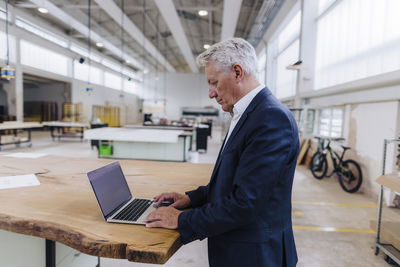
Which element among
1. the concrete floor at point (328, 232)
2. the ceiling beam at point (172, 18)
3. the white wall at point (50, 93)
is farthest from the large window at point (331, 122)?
the white wall at point (50, 93)

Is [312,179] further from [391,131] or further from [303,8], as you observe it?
[303,8]

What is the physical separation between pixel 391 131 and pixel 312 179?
195 cm

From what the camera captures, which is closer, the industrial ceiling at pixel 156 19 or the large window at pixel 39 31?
the industrial ceiling at pixel 156 19

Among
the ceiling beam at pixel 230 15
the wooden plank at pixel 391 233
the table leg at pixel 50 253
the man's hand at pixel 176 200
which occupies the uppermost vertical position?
the ceiling beam at pixel 230 15

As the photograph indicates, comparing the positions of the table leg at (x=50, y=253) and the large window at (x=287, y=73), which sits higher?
the large window at (x=287, y=73)

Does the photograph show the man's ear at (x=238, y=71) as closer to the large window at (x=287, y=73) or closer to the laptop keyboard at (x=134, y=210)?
the laptop keyboard at (x=134, y=210)

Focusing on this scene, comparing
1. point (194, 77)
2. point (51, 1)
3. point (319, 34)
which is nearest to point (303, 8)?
point (319, 34)

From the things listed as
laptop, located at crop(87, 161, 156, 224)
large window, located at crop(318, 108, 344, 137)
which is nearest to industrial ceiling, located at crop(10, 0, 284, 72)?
large window, located at crop(318, 108, 344, 137)

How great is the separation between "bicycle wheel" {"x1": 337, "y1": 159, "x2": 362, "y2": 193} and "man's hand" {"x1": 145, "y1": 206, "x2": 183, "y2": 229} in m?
4.52

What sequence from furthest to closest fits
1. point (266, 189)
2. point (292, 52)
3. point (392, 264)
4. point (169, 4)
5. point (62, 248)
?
point (292, 52) → point (169, 4) → point (392, 264) → point (62, 248) → point (266, 189)

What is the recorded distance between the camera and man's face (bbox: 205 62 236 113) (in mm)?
999

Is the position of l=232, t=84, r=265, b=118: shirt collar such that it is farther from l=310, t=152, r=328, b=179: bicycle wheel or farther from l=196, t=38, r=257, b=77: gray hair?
l=310, t=152, r=328, b=179: bicycle wheel

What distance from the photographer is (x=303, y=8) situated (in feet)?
21.5

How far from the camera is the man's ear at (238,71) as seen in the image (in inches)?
38.1
